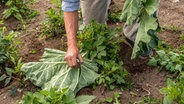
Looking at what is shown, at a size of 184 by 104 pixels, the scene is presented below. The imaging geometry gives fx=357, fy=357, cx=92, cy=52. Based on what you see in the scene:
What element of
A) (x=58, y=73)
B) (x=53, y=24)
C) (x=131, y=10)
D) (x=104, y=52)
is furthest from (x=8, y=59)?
(x=131, y=10)

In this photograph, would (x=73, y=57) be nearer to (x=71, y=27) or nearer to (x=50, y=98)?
(x=71, y=27)

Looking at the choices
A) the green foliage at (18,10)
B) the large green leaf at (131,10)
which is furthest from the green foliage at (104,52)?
the green foliage at (18,10)

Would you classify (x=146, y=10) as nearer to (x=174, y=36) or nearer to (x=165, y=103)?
(x=165, y=103)

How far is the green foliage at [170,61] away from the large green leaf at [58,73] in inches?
22.9

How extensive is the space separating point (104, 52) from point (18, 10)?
1.62m

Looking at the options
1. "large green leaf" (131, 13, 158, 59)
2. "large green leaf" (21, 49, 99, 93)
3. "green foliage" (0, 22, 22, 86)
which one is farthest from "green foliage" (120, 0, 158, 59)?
"green foliage" (0, 22, 22, 86)

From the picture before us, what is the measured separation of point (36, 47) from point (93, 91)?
38.6 inches

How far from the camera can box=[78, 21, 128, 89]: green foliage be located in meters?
3.03

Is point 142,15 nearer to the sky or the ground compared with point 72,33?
nearer to the sky

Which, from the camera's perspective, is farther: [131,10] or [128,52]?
[128,52]

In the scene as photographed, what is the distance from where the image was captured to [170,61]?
125 inches

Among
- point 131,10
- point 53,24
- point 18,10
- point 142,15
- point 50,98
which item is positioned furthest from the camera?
point 18,10

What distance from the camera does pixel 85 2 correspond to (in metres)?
3.69

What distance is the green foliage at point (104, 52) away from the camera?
303cm
